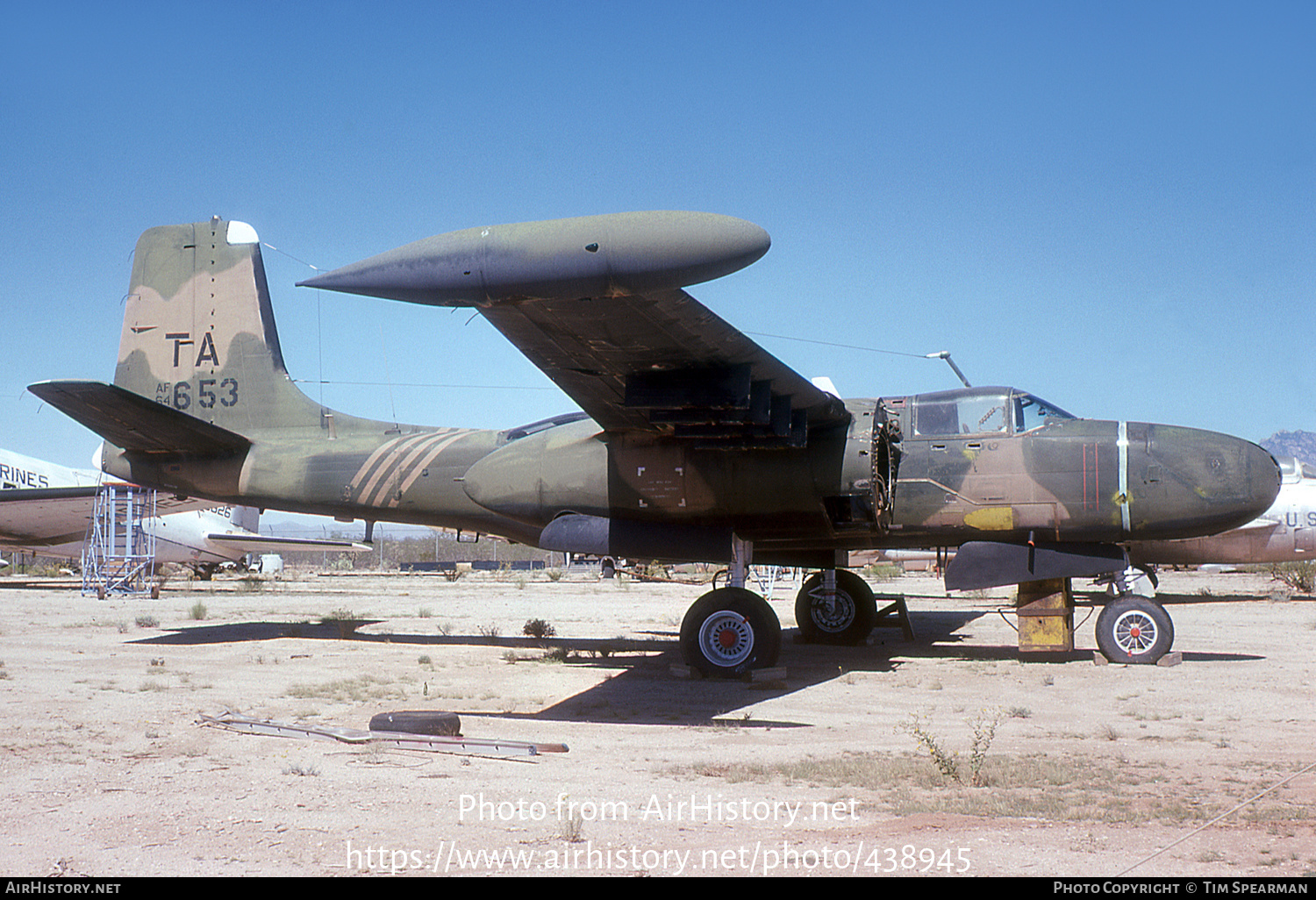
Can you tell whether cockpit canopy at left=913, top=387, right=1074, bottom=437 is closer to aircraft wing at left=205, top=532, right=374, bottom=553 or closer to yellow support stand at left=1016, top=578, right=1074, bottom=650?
yellow support stand at left=1016, top=578, right=1074, bottom=650

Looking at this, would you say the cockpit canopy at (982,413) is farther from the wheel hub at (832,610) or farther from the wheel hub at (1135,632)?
the wheel hub at (832,610)

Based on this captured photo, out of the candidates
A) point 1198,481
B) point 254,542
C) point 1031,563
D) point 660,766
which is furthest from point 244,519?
point 660,766

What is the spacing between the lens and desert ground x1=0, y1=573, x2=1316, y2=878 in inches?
183

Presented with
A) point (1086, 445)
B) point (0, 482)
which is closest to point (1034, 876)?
point (1086, 445)

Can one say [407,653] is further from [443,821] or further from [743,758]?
[443,821]

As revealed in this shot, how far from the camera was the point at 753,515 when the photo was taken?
11.8m

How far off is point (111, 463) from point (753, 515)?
35.8 ft

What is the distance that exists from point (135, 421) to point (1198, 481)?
47.4ft

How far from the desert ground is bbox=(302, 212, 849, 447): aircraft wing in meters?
3.06

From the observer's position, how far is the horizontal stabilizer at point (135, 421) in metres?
13.3

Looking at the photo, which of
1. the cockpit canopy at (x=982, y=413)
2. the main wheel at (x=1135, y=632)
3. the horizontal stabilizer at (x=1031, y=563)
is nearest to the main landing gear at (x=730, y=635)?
the horizontal stabilizer at (x=1031, y=563)

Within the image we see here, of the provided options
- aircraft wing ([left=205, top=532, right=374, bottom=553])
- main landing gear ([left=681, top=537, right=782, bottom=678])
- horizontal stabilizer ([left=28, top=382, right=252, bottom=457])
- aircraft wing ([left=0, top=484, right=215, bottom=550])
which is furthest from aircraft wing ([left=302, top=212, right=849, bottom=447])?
aircraft wing ([left=205, top=532, right=374, bottom=553])

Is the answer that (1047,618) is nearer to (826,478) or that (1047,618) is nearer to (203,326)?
(826,478)

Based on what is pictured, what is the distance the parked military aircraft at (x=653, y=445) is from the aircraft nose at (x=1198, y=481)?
23 millimetres
